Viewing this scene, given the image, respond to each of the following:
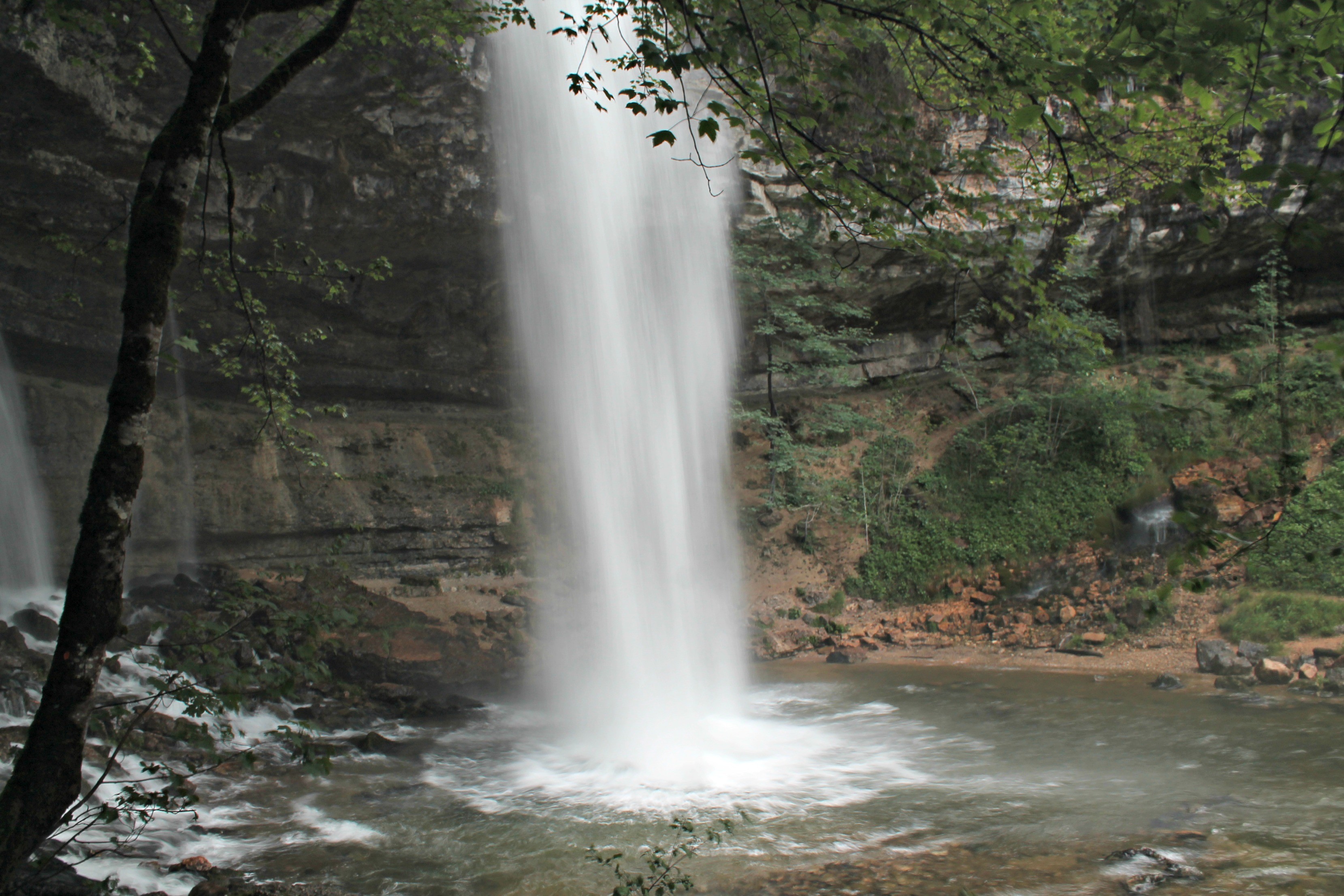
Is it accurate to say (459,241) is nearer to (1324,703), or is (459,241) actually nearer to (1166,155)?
(1166,155)

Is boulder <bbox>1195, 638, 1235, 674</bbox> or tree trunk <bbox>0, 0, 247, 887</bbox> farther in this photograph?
boulder <bbox>1195, 638, 1235, 674</bbox>

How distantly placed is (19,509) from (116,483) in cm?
1257

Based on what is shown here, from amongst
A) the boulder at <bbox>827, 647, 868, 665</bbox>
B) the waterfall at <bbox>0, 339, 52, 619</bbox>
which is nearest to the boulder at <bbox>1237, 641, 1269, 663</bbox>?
the boulder at <bbox>827, 647, 868, 665</bbox>

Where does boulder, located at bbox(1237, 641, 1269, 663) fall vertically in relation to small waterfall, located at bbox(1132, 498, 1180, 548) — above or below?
below

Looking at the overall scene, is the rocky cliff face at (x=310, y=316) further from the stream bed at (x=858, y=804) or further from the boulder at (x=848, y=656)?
the boulder at (x=848, y=656)

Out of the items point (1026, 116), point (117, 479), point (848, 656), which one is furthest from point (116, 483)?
point (848, 656)

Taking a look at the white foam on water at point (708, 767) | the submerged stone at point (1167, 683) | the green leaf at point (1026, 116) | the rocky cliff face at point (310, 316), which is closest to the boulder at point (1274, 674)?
the submerged stone at point (1167, 683)

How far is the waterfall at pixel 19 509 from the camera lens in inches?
489

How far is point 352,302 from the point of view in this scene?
15766 millimetres

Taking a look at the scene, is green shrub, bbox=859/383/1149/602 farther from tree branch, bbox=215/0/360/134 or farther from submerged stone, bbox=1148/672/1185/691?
tree branch, bbox=215/0/360/134

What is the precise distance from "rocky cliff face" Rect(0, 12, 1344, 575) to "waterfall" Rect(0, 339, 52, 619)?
0.26 meters

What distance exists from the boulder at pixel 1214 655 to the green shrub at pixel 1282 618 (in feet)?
2.04

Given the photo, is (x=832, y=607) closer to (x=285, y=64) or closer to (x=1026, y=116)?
(x=1026, y=116)

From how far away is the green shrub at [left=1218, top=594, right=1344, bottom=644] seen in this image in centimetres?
1082
